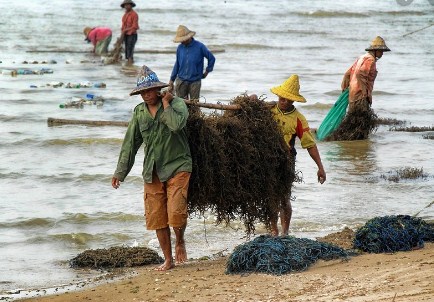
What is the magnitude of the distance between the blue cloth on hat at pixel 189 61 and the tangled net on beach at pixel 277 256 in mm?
6549

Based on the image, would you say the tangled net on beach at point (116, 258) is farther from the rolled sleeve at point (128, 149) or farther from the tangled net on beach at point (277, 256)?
the tangled net on beach at point (277, 256)

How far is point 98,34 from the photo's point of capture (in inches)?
1077

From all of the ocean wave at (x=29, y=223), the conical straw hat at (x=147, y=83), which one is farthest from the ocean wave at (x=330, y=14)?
the conical straw hat at (x=147, y=83)

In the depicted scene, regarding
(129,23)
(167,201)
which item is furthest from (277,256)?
(129,23)

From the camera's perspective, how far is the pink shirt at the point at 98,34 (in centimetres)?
2708

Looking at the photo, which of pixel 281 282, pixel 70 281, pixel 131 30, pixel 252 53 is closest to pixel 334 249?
pixel 281 282

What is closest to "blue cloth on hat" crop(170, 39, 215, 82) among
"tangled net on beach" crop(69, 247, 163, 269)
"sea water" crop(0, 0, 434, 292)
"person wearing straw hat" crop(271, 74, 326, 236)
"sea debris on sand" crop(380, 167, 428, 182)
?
"sea water" crop(0, 0, 434, 292)

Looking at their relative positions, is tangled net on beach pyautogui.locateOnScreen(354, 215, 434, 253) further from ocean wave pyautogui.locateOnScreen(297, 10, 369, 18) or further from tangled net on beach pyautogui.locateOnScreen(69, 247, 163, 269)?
ocean wave pyautogui.locateOnScreen(297, 10, 369, 18)

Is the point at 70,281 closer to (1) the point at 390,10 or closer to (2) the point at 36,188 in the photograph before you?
(2) the point at 36,188

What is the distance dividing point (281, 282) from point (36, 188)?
6.26 m

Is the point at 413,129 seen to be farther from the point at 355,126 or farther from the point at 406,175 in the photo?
the point at 406,175

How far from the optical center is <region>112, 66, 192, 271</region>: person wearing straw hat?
7757mm

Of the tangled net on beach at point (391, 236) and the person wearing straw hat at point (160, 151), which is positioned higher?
the person wearing straw hat at point (160, 151)

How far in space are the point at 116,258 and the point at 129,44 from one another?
16820 mm
